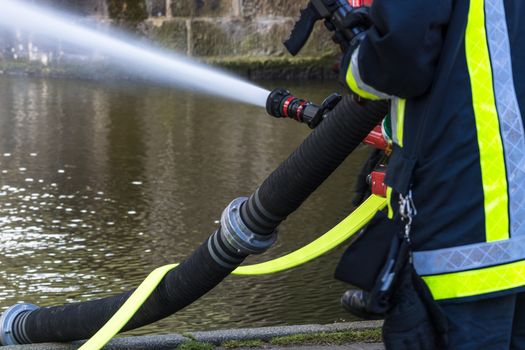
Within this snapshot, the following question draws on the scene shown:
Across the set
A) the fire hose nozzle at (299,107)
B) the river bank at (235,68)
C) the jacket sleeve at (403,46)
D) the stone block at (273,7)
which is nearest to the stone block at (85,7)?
the river bank at (235,68)

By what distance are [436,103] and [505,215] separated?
27 cm

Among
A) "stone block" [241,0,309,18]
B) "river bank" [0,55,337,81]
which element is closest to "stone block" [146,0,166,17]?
"river bank" [0,55,337,81]

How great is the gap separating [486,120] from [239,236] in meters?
1.13

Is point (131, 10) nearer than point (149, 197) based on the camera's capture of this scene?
No

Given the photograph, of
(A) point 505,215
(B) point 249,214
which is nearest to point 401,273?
(A) point 505,215

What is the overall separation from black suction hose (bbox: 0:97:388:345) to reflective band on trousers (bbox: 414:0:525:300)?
51 centimetres

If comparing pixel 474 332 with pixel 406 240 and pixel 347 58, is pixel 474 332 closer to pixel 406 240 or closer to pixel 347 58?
pixel 406 240

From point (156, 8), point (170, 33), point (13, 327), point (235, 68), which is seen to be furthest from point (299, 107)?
point (156, 8)

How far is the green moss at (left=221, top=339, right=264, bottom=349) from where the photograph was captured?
3.84m

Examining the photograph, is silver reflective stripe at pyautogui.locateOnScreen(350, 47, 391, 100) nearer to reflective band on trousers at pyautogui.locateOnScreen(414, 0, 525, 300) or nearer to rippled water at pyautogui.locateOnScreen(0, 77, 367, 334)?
reflective band on trousers at pyautogui.locateOnScreen(414, 0, 525, 300)

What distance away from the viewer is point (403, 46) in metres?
2.28

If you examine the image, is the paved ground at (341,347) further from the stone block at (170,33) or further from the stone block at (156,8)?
the stone block at (156,8)

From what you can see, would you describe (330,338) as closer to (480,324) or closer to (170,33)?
(480,324)

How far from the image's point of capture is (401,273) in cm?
240
